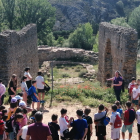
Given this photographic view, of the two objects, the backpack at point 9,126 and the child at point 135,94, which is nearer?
the backpack at point 9,126

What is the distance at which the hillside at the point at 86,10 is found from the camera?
198 feet

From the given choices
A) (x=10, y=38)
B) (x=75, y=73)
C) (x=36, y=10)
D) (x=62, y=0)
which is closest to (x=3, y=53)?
(x=10, y=38)

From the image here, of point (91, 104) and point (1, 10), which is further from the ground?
point (1, 10)

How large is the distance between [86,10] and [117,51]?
164 feet

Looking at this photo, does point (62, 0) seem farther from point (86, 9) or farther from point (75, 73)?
point (75, 73)

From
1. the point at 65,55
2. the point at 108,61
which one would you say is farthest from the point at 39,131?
the point at 65,55

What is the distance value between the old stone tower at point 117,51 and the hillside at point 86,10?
3840 cm

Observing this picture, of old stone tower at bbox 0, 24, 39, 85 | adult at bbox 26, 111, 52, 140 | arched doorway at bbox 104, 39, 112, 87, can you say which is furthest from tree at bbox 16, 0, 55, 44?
adult at bbox 26, 111, 52, 140

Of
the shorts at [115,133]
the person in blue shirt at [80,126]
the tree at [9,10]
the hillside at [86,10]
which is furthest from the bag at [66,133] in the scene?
the hillside at [86,10]

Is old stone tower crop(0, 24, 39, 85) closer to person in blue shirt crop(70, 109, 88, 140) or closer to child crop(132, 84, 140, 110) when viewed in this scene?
child crop(132, 84, 140, 110)

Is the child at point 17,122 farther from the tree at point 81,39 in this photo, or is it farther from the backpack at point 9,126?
the tree at point 81,39

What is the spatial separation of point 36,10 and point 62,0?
2759cm

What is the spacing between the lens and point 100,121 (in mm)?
7645

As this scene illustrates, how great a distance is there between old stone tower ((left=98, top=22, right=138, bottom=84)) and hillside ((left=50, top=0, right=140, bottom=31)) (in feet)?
126
